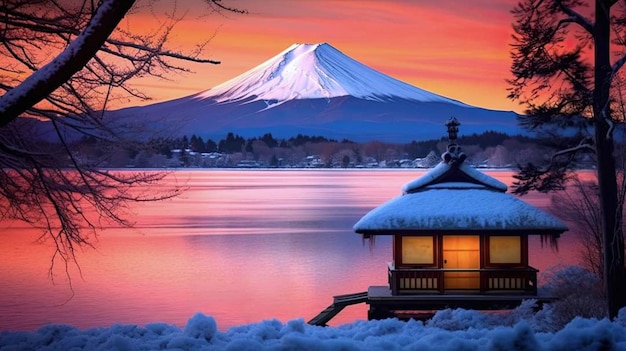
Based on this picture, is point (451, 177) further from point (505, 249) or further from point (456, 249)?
point (505, 249)

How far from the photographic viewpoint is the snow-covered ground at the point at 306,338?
5273 millimetres

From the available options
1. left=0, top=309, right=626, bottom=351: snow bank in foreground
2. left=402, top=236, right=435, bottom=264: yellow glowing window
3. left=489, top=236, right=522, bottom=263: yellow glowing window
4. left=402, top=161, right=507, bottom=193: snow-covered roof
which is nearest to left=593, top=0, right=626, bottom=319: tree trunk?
left=489, top=236, right=522, bottom=263: yellow glowing window

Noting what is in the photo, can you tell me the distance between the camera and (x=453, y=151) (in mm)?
21594

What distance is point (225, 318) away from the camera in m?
27.6

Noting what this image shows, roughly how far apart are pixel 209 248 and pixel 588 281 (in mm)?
30964

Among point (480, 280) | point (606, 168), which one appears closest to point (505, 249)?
point (480, 280)

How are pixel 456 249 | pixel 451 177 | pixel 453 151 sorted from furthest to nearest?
pixel 451 177, pixel 453 151, pixel 456 249

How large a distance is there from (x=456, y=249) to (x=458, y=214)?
1313mm

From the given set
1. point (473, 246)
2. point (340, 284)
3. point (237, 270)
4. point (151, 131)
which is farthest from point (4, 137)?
point (237, 270)

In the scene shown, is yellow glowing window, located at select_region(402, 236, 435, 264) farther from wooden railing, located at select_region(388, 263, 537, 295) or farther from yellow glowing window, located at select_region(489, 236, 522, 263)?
yellow glowing window, located at select_region(489, 236, 522, 263)

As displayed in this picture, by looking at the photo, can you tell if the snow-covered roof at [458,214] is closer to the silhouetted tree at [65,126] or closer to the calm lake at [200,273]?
the calm lake at [200,273]

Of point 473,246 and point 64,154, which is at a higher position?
point 64,154

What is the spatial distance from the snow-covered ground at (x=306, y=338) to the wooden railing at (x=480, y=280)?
12911 mm

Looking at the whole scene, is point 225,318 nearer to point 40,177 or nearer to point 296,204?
point 40,177
